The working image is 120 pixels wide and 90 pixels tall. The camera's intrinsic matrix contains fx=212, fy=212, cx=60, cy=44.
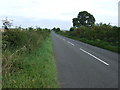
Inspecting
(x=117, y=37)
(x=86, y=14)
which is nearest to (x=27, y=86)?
(x=117, y=37)

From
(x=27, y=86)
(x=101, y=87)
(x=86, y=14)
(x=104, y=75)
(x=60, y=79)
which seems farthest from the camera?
(x=86, y=14)

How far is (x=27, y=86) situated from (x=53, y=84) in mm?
914

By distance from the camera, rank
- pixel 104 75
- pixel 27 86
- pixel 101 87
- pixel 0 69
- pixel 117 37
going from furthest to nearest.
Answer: pixel 117 37, pixel 104 75, pixel 0 69, pixel 101 87, pixel 27 86

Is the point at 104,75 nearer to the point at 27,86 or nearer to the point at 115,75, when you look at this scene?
the point at 115,75

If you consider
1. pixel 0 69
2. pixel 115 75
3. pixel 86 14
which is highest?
pixel 86 14

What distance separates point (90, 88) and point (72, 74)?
7.20ft

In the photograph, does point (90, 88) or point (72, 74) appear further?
point (72, 74)

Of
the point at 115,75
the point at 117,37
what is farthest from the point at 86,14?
the point at 115,75

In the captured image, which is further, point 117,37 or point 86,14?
point 86,14

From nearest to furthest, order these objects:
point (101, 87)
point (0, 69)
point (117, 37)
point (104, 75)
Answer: point (101, 87) < point (0, 69) < point (104, 75) < point (117, 37)

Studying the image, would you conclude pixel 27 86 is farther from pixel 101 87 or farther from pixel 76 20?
pixel 76 20

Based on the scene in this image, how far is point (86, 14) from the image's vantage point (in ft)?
316

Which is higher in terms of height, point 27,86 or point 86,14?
point 86,14

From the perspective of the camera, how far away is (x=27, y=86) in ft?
20.8
